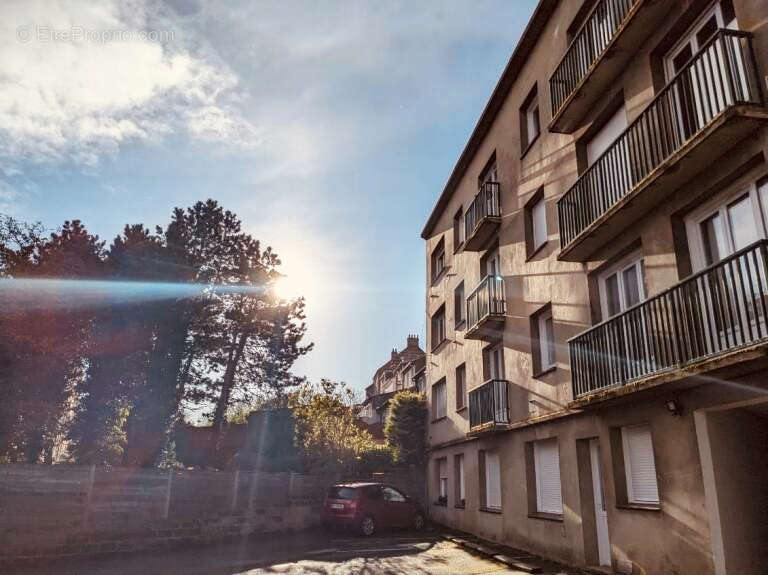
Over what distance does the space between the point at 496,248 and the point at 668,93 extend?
28.5 ft

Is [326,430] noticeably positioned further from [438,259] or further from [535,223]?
[535,223]

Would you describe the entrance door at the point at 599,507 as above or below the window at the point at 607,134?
below

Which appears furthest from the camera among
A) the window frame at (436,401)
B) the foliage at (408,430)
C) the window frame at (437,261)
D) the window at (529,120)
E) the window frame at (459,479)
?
the window frame at (437,261)

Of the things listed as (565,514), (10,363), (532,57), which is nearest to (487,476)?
(565,514)

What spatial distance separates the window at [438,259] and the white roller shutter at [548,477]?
38.4ft

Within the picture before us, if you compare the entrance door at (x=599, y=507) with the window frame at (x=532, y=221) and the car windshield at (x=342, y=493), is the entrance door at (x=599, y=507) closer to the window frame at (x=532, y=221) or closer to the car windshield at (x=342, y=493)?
the window frame at (x=532, y=221)

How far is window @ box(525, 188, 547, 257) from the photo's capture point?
1355 centimetres

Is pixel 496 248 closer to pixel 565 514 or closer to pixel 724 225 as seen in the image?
pixel 565 514

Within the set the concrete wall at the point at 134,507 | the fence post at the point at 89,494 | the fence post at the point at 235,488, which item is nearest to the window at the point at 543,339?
the concrete wall at the point at 134,507

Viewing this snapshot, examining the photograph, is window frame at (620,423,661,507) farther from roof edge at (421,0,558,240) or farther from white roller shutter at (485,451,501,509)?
roof edge at (421,0,558,240)

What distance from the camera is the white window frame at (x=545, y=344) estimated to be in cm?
1248

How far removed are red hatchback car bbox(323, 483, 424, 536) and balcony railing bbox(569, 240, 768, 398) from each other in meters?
9.51

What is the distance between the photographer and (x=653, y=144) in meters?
8.53

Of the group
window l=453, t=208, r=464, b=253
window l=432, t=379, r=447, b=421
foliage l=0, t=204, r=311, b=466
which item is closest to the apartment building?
window l=453, t=208, r=464, b=253
